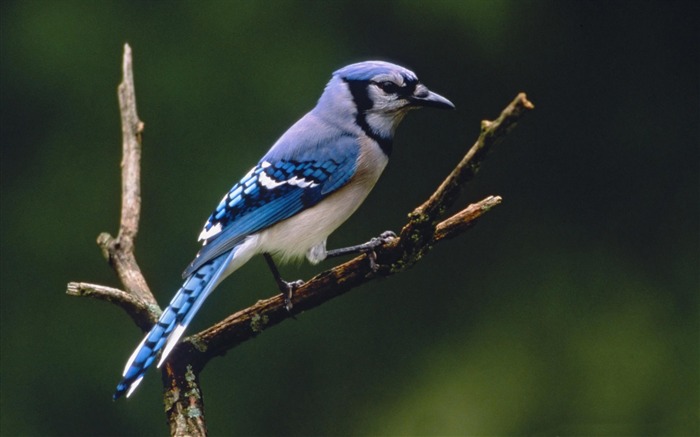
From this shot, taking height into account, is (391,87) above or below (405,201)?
above

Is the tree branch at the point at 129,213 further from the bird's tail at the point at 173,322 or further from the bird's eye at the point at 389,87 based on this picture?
the bird's eye at the point at 389,87

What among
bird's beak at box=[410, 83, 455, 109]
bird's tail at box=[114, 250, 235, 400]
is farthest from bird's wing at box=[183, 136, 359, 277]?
bird's beak at box=[410, 83, 455, 109]

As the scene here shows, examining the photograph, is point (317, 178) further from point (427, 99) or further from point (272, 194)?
point (427, 99)

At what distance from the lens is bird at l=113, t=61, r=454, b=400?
2.20 m

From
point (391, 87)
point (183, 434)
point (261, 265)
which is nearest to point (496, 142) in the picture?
point (391, 87)

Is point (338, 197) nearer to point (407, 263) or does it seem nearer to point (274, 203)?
point (274, 203)

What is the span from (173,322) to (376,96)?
0.80 metres

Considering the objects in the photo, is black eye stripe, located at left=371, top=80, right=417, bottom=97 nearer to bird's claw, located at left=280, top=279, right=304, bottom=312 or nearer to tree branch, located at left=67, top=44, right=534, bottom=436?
tree branch, located at left=67, top=44, right=534, bottom=436

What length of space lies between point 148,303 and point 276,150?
0.52 metres

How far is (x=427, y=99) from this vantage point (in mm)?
2227

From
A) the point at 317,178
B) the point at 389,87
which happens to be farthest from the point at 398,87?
the point at 317,178

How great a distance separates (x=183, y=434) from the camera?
1.93 meters

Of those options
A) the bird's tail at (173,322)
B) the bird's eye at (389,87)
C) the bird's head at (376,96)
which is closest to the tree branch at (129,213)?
the bird's tail at (173,322)

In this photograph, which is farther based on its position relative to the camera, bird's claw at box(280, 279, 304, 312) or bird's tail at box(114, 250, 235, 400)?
bird's claw at box(280, 279, 304, 312)
